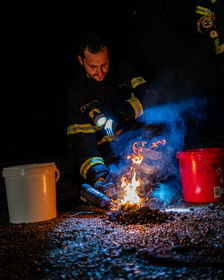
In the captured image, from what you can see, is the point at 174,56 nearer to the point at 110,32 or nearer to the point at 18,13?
the point at 110,32

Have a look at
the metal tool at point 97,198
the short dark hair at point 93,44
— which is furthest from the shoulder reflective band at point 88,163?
the short dark hair at point 93,44

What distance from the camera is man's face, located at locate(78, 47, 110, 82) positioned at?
14.5ft

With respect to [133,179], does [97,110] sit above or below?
above

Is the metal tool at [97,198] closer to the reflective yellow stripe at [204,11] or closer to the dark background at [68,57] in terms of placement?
the dark background at [68,57]

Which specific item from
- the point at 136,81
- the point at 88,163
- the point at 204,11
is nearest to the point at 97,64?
the point at 136,81

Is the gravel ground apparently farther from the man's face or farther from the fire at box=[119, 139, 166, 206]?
the man's face

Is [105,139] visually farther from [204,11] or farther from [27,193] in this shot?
[204,11]

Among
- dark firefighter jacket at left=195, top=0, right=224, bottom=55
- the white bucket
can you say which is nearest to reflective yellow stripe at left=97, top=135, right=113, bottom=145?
the white bucket

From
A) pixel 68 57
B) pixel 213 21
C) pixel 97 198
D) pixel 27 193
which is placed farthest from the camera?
pixel 68 57

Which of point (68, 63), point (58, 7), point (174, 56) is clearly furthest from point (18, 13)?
point (174, 56)

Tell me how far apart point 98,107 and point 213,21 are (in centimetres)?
216

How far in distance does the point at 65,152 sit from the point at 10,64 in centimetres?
193

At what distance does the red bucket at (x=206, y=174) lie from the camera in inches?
151

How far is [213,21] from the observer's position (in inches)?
177
